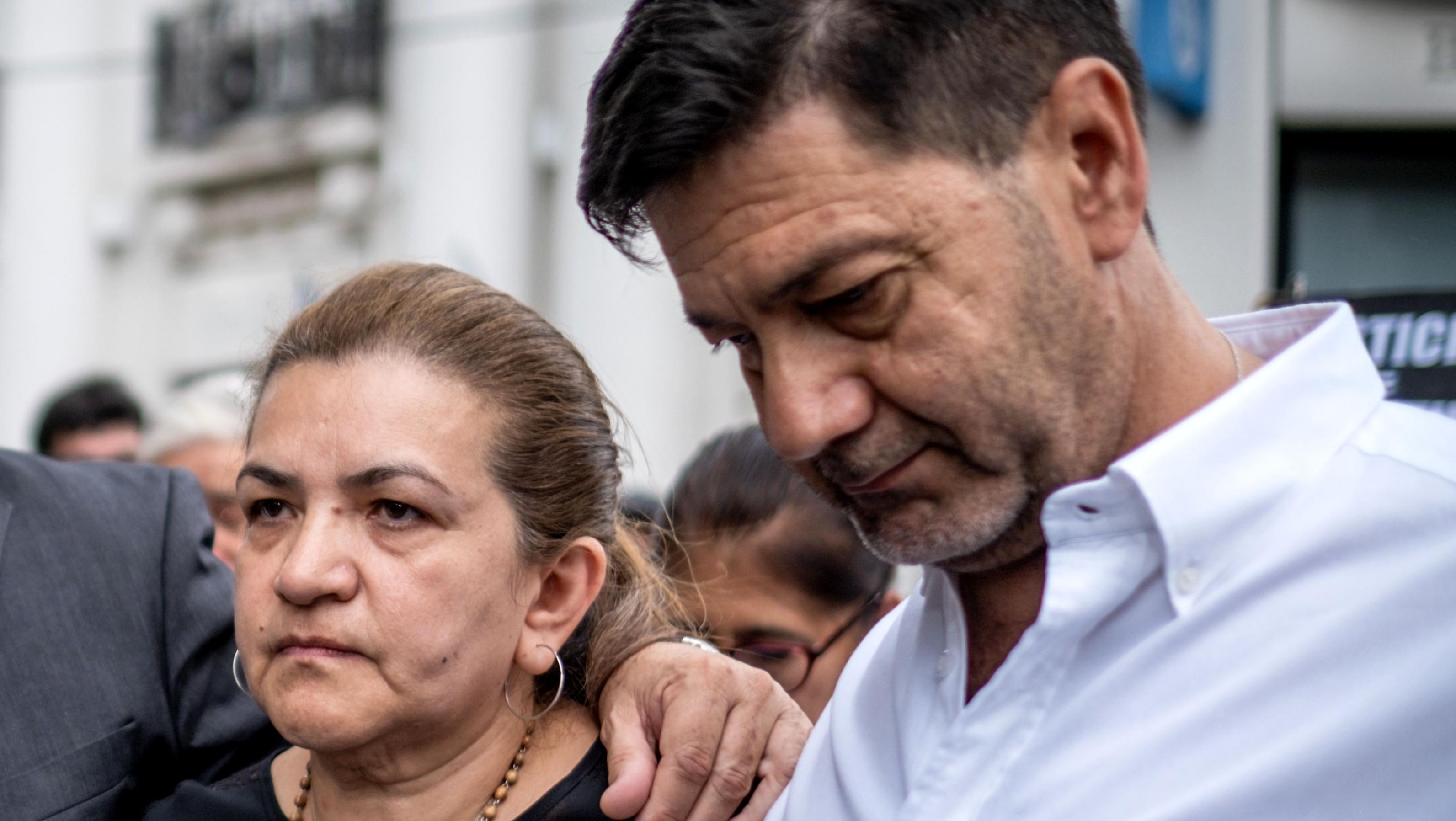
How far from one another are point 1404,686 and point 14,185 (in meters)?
15.2

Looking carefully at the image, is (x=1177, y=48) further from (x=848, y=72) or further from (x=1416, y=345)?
(x=848, y=72)

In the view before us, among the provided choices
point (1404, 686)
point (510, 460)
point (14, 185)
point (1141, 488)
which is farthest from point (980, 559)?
point (14, 185)

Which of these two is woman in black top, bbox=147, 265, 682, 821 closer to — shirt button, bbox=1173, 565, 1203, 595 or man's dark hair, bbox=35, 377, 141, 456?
shirt button, bbox=1173, 565, 1203, 595

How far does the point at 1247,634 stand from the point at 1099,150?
1.65ft

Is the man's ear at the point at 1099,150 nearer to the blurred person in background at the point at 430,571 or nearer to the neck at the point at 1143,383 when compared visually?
the neck at the point at 1143,383

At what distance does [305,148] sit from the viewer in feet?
41.7

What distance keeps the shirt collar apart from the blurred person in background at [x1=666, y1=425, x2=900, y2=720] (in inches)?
46.8

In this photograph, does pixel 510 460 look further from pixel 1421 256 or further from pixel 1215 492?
pixel 1421 256

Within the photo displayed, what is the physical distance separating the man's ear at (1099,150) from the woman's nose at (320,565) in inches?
38.9

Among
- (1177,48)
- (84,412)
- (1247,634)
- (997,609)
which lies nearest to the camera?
(1247,634)

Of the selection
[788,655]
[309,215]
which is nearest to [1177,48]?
[788,655]

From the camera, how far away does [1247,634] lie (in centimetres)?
147

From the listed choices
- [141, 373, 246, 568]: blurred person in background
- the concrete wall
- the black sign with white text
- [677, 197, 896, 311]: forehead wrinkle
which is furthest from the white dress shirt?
the concrete wall

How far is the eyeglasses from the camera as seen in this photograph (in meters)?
2.72
